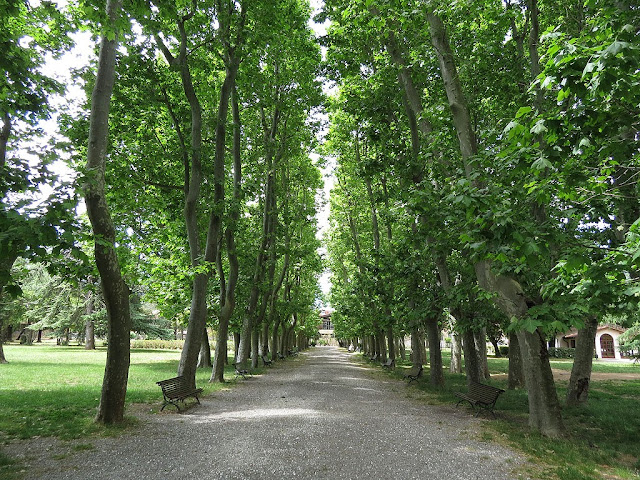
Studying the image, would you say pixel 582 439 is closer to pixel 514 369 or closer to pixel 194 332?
pixel 514 369

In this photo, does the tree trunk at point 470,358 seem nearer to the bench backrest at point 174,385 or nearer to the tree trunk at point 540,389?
the tree trunk at point 540,389

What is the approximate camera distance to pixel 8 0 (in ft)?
17.4

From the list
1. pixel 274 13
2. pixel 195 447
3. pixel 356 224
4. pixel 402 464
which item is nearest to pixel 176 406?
pixel 195 447

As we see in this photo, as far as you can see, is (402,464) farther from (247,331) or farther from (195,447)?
(247,331)

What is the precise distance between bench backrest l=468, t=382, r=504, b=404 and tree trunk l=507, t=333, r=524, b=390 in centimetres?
468

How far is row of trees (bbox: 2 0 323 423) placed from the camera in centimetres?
725

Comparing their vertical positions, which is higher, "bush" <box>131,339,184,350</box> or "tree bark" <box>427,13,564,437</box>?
"tree bark" <box>427,13,564,437</box>

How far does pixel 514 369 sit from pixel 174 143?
14.5 meters

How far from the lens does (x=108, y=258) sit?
7.36 metres

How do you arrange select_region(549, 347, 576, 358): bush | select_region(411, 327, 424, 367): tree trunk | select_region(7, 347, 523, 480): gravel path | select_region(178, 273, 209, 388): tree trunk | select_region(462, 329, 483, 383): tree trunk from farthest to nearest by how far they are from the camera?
1. select_region(549, 347, 576, 358): bush
2. select_region(411, 327, 424, 367): tree trunk
3. select_region(462, 329, 483, 383): tree trunk
4. select_region(178, 273, 209, 388): tree trunk
5. select_region(7, 347, 523, 480): gravel path

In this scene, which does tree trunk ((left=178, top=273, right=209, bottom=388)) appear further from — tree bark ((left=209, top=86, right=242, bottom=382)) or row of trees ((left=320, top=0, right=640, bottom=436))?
row of trees ((left=320, top=0, right=640, bottom=436))

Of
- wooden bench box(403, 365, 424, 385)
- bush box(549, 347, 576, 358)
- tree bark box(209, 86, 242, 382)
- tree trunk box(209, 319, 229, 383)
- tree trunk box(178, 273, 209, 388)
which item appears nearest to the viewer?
tree trunk box(178, 273, 209, 388)

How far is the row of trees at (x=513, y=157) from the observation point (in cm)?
409

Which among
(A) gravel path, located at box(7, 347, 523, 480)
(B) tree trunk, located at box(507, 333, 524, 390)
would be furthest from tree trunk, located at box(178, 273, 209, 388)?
(B) tree trunk, located at box(507, 333, 524, 390)
